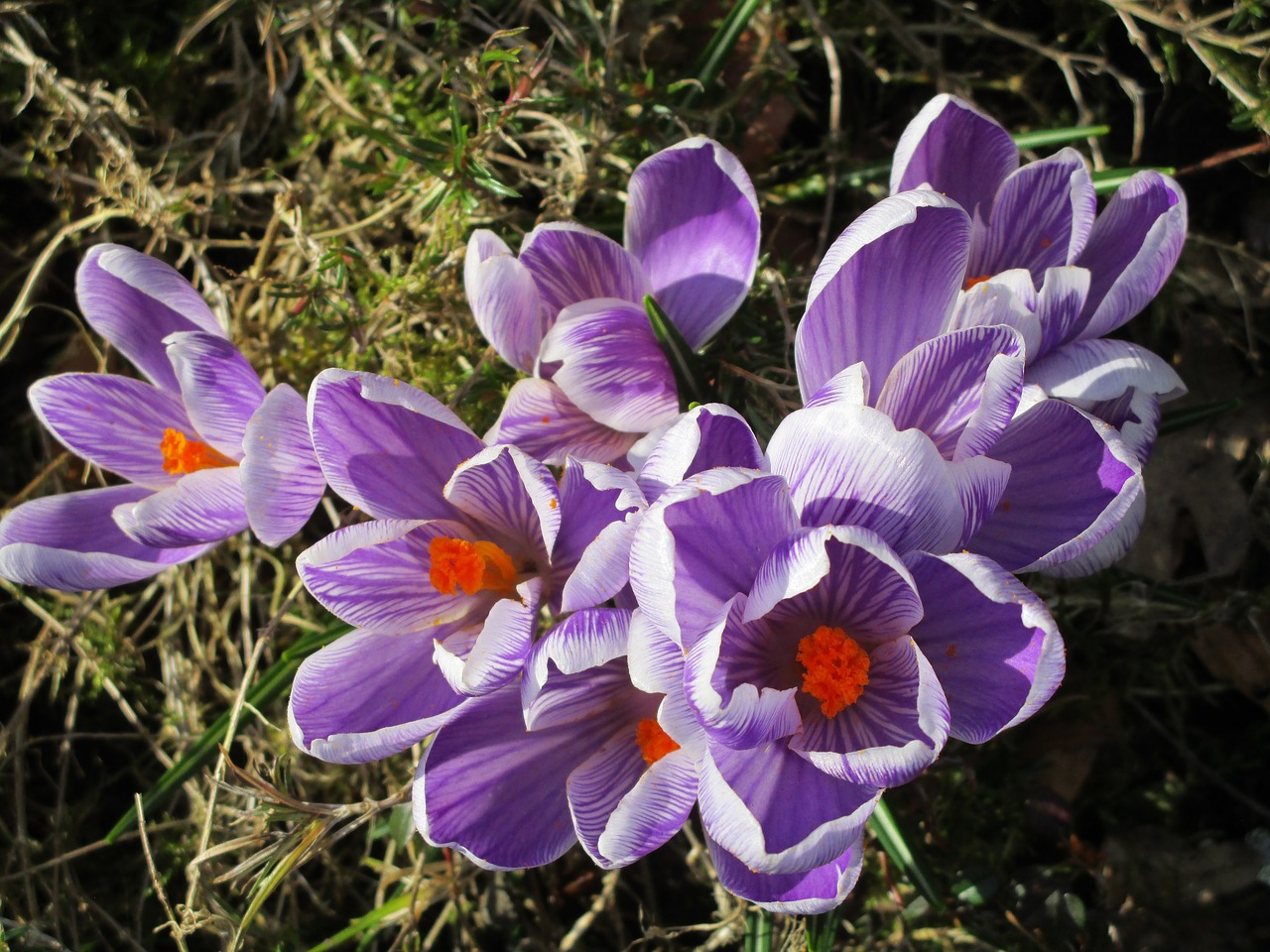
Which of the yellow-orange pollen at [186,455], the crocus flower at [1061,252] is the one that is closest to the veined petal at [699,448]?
the crocus flower at [1061,252]

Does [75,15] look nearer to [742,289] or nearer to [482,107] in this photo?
[482,107]

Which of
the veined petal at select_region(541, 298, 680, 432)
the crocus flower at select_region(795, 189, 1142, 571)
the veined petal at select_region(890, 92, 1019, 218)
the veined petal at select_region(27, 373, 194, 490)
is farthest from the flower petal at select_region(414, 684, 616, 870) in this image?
the veined petal at select_region(890, 92, 1019, 218)

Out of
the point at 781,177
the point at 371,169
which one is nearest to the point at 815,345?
the point at 781,177

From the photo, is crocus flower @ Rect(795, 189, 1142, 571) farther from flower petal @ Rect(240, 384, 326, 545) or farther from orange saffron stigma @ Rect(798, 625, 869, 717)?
flower petal @ Rect(240, 384, 326, 545)

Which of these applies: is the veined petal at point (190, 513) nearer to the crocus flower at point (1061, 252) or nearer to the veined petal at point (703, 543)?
the veined petal at point (703, 543)

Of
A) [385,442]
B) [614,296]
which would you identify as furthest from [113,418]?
[614,296]
